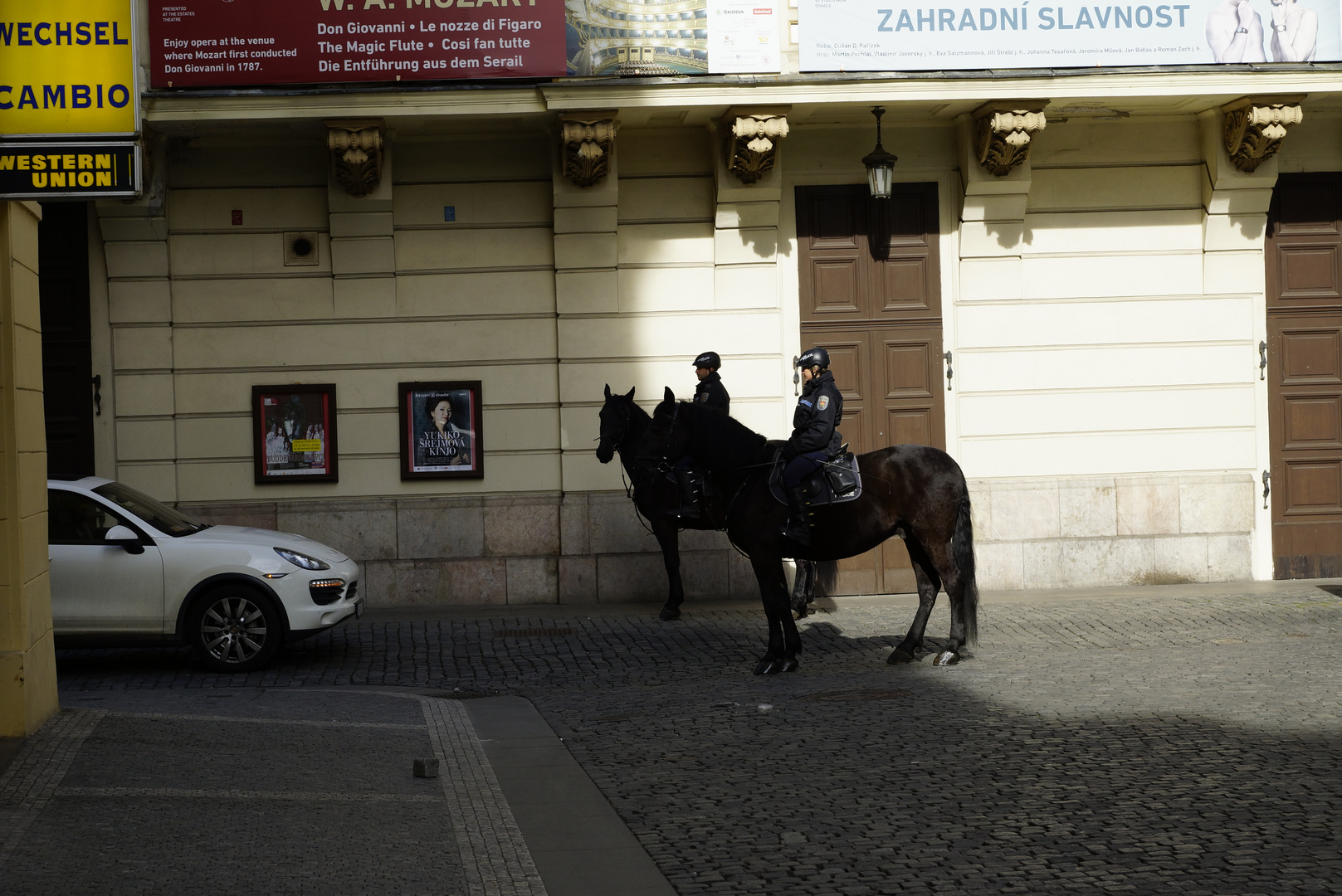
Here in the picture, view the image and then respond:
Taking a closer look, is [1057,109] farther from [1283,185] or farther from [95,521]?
[95,521]

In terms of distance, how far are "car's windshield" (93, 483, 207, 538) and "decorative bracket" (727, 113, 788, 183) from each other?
248 inches

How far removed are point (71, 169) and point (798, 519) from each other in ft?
17.9

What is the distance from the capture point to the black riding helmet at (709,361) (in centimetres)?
1291

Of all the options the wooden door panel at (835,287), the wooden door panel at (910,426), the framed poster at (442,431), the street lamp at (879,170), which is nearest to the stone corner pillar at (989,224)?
the street lamp at (879,170)

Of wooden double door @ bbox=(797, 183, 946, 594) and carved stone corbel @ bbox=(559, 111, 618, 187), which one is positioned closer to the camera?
carved stone corbel @ bbox=(559, 111, 618, 187)

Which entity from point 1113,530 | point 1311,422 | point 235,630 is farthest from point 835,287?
point 235,630

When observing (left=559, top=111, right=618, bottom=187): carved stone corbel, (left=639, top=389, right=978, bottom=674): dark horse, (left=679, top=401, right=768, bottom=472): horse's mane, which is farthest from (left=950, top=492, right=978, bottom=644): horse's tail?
(left=559, top=111, right=618, bottom=187): carved stone corbel

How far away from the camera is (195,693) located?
31.2ft

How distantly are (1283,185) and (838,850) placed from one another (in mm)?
11947

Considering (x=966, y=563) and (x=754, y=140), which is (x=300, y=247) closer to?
(x=754, y=140)

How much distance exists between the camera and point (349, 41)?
12.9m

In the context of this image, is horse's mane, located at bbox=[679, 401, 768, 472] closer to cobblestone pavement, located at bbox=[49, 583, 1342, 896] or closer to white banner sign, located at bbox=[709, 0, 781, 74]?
cobblestone pavement, located at bbox=[49, 583, 1342, 896]

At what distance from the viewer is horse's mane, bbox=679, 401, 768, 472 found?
33.2ft

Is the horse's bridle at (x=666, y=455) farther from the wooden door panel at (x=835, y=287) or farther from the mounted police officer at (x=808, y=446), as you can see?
the wooden door panel at (x=835, y=287)
